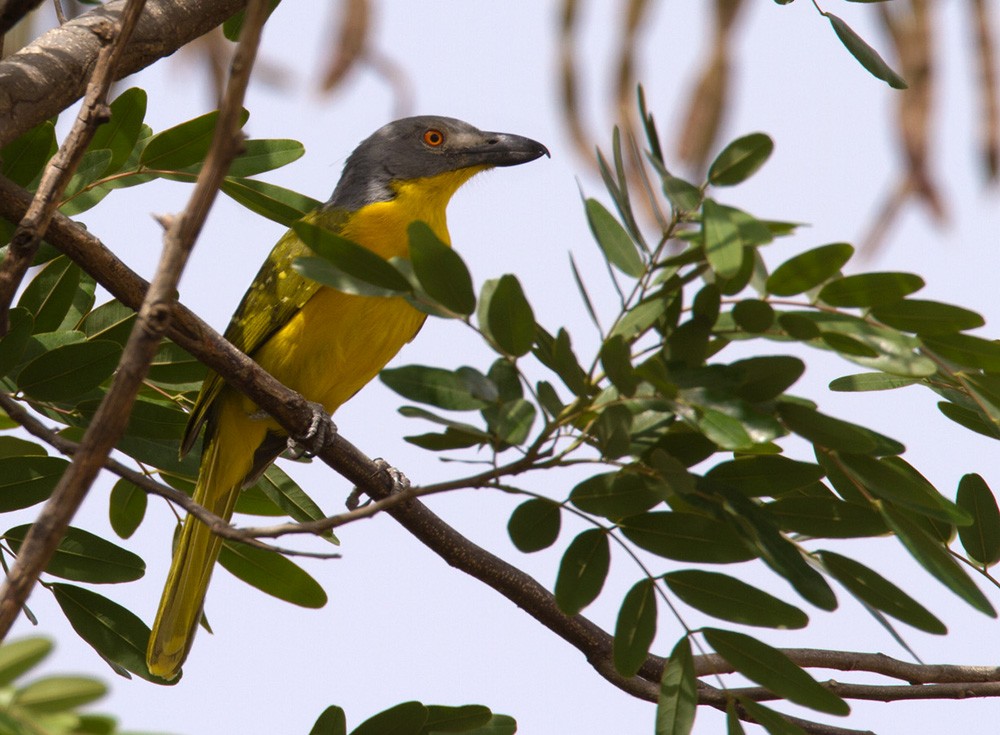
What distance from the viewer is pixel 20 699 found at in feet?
4.51

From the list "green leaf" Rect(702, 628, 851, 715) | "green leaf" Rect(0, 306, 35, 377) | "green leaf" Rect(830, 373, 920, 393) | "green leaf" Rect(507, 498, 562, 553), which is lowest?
"green leaf" Rect(702, 628, 851, 715)

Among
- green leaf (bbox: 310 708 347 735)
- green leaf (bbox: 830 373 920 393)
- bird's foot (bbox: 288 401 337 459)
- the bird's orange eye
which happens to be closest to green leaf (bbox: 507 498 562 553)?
green leaf (bbox: 310 708 347 735)

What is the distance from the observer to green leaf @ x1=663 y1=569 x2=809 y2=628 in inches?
87.5

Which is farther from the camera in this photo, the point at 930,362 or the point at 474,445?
the point at 474,445

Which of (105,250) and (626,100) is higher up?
(626,100)

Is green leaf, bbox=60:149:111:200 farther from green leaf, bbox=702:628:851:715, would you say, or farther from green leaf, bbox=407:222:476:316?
green leaf, bbox=702:628:851:715

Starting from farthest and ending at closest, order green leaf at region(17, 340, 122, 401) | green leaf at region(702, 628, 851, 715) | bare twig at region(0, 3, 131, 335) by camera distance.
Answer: green leaf at region(17, 340, 122, 401) < green leaf at region(702, 628, 851, 715) < bare twig at region(0, 3, 131, 335)

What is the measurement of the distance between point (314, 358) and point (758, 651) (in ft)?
7.55

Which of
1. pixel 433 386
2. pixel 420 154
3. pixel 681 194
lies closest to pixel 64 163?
pixel 433 386

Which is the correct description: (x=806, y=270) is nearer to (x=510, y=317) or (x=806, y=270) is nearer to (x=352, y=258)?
→ (x=510, y=317)

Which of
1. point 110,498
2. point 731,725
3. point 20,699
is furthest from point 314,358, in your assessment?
point 20,699

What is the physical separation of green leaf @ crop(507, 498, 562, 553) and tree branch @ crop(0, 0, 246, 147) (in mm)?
1221

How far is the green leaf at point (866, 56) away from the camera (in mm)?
2744

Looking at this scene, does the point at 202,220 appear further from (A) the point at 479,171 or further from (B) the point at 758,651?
(A) the point at 479,171
